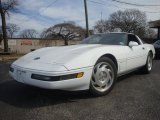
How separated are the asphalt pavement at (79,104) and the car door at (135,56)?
540 millimetres

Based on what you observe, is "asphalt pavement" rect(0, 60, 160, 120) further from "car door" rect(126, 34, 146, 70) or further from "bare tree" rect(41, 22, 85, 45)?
"bare tree" rect(41, 22, 85, 45)

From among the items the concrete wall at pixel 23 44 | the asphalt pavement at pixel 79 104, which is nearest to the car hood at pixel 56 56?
the asphalt pavement at pixel 79 104

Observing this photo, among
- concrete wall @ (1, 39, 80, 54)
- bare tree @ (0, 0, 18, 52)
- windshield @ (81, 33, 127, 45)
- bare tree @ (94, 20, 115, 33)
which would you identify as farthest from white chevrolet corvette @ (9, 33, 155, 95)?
bare tree @ (94, 20, 115, 33)

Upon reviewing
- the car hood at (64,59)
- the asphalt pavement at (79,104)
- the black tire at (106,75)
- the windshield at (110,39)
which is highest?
the windshield at (110,39)

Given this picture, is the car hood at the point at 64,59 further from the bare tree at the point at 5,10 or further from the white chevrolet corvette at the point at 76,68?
the bare tree at the point at 5,10

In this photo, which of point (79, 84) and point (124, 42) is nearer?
point (79, 84)

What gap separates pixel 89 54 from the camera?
11.6 ft

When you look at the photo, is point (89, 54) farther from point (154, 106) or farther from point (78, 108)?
point (154, 106)

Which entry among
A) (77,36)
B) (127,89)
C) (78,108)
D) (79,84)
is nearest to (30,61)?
(79,84)

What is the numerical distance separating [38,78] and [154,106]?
171 centimetres

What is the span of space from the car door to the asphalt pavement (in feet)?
1.77

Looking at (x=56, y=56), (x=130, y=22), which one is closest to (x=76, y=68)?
(x=56, y=56)

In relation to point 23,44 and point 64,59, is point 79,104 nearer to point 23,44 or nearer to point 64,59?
point 64,59

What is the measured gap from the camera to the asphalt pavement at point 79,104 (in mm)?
2816
